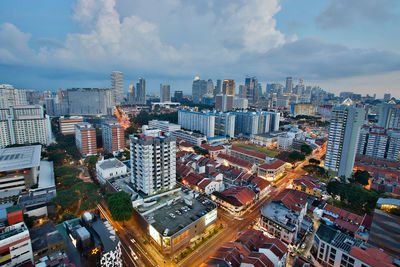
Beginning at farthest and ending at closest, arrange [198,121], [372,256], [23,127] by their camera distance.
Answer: [198,121], [23,127], [372,256]

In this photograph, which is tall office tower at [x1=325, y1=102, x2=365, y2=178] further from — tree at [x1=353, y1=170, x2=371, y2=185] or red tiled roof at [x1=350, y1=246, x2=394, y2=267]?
red tiled roof at [x1=350, y1=246, x2=394, y2=267]

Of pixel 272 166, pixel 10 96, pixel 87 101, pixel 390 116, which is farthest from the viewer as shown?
pixel 87 101

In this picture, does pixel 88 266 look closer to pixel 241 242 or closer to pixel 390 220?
pixel 241 242

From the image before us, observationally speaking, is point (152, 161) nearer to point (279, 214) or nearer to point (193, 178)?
point (193, 178)

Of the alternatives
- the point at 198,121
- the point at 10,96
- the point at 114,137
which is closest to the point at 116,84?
the point at 10,96

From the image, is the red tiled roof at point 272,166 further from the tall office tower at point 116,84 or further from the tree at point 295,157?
the tall office tower at point 116,84

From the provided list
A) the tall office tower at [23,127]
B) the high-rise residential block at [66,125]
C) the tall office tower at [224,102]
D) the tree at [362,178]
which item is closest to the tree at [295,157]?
the tree at [362,178]
